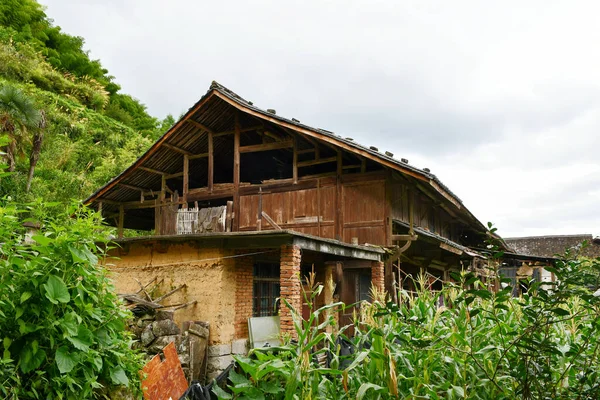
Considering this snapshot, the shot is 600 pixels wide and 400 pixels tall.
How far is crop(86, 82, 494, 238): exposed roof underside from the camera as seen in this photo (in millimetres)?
12523

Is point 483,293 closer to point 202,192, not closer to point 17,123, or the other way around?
point 202,192

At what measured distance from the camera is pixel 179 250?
34.9 ft

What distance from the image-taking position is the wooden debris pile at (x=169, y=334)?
8867mm

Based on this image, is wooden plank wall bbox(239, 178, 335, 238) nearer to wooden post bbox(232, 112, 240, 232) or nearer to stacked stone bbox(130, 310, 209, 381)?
wooden post bbox(232, 112, 240, 232)

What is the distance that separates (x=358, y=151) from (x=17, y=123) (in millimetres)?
12742

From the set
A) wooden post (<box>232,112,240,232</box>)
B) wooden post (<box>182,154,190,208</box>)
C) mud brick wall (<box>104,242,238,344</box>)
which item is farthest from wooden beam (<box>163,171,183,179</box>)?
mud brick wall (<box>104,242,238,344</box>)

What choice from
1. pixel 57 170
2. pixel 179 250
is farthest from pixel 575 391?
pixel 57 170

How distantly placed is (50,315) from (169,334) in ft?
18.7

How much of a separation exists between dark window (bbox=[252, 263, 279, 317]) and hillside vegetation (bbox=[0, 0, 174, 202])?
40.1 ft

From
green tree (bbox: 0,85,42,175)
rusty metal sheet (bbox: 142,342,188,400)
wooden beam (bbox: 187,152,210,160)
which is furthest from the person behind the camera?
green tree (bbox: 0,85,42,175)

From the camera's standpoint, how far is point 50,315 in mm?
3510

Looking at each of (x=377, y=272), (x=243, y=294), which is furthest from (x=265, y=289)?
(x=377, y=272)

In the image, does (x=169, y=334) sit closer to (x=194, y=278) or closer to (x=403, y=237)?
(x=194, y=278)

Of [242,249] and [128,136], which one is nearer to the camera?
[242,249]
